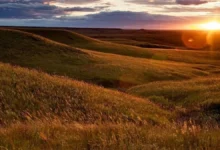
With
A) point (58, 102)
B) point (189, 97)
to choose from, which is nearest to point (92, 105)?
point (58, 102)

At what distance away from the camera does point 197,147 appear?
7.18 meters

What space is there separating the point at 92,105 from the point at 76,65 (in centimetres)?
2815

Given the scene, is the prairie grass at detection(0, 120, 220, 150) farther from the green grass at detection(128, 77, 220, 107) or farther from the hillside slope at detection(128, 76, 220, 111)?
the green grass at detection(128, 77, 220, 107)

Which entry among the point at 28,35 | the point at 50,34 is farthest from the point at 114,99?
the point at 50,34

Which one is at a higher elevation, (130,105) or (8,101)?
(8,101)

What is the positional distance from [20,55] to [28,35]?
956 cm

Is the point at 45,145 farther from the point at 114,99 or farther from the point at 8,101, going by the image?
the point at 114,99

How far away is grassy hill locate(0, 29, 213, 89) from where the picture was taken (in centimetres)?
4009

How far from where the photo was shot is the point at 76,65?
45.6m

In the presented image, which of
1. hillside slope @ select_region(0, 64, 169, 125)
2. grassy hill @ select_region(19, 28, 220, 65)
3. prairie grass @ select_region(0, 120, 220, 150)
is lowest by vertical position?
grassy hill @ select_region(19, 28, 220, 65)

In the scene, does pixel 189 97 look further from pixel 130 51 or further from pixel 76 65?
pixel 130 51

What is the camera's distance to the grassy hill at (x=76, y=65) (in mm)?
40094

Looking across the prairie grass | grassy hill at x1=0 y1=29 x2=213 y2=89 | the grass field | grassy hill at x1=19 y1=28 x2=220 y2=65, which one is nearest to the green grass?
the grass field

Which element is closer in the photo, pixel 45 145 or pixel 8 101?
pixel 45 145
